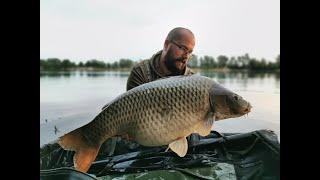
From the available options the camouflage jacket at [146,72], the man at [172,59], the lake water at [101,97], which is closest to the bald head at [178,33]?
the man at [172,59]

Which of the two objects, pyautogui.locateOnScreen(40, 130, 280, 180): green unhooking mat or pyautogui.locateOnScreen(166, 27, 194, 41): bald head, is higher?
pyautogui.locateOnScreen(166, 27, 194, 41): bald head

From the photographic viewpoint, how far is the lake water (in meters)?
2.29

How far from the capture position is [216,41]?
7.85 ft

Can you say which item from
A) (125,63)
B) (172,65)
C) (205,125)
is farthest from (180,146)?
(125,63)

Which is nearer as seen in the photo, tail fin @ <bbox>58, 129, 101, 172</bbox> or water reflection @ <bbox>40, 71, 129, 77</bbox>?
tail fin @ <bbox>58, 129, 101, 172</bbox>

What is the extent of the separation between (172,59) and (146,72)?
0.53 ft

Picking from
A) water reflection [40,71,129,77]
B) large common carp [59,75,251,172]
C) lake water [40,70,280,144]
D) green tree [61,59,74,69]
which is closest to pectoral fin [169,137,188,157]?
large common carp [59,75,251,172]

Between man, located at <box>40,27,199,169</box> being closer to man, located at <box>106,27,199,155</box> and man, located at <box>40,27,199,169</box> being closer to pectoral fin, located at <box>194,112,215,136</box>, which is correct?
man, located at <box>106,27,199,155</box>

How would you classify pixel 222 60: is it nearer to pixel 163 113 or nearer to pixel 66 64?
pixel 163 113

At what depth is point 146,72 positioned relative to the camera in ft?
7.59

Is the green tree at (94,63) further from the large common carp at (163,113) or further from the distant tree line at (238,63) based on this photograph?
the distant tree line at (238,63)
